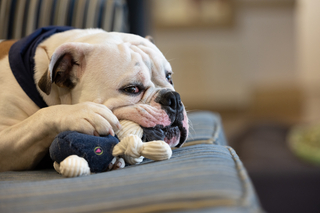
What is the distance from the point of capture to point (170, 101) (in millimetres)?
968

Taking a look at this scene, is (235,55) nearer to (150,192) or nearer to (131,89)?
(131,89)

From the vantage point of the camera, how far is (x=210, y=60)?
505 centimetres

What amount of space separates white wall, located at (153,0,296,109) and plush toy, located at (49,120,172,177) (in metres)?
4.25

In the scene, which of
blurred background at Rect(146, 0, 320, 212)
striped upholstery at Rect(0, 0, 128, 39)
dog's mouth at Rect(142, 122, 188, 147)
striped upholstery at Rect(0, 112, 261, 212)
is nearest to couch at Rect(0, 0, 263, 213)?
striped upholstery at Rect(0, 112, 261, 212)

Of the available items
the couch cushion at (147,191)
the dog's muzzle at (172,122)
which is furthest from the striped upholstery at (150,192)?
the dog's muzzle at (172,122)

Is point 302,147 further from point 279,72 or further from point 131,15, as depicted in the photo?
point 279,72

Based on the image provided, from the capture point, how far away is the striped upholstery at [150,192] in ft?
1.59

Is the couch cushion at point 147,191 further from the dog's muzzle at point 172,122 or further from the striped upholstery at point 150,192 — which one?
the dog's muzzle at point 172,122

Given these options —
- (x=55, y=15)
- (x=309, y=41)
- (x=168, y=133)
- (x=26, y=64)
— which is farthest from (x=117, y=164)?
(x=309, y=41)

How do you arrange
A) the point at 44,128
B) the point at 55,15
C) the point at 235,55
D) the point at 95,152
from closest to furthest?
the point at 95,152 → the point at 44,128 → the point at 55,15 → the point at 235,55

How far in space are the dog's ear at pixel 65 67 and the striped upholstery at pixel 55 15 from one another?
33.7 inches

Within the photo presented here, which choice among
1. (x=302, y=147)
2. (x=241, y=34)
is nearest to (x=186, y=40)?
(x=241, y=34)

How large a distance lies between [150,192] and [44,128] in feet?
1.55

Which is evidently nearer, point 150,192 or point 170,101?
point 150,192
